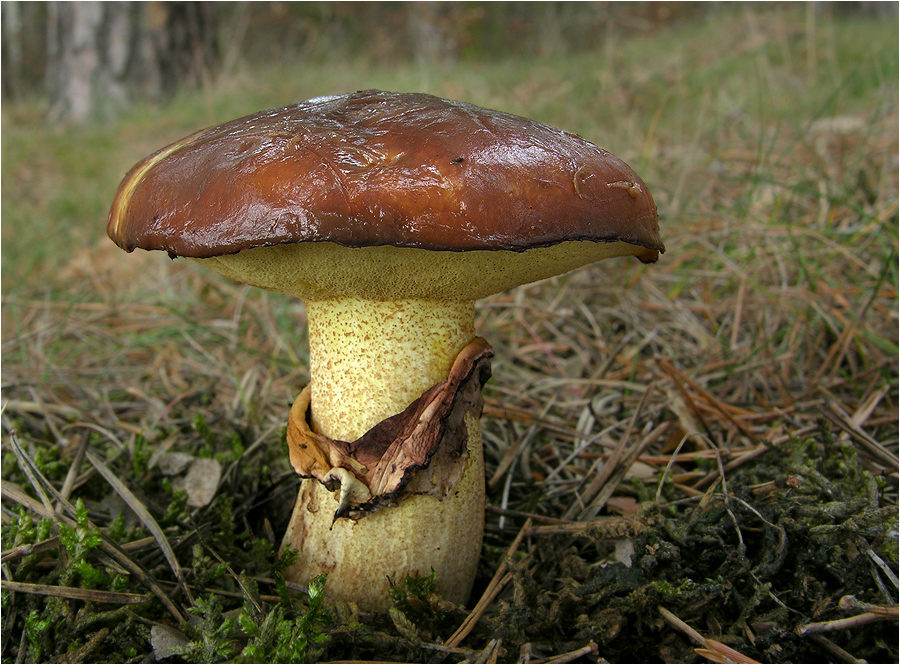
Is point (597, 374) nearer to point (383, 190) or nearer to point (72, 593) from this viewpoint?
point (383, 190)

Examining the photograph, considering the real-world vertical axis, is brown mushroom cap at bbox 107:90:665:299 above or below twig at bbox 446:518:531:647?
above

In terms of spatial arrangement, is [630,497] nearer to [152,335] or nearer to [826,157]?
[152,335]

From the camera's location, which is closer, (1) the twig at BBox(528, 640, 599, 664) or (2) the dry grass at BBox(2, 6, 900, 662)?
(1) the twig at BBox(528, 640, 599, 664)

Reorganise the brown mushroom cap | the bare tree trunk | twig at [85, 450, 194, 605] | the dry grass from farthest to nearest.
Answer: the bare tree trunk
the dry grass
twig at [85, 450, 194, 605]
the brown mushroom cap

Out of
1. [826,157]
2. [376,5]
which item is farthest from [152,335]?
[376,5]

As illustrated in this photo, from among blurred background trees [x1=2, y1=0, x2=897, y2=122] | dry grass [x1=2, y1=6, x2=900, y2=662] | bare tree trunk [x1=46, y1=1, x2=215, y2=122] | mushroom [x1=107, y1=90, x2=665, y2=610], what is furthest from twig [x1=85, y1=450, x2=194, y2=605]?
bare tree trunk [x1=46, y1=1, x2=215, y2=122]

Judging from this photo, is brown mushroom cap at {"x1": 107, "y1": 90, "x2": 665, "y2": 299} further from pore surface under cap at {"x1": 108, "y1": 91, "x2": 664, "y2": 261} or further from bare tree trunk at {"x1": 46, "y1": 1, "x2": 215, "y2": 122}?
bare tree trunk at {"x1": 46, "y1": 1, "x2": 215, "y2": 122}

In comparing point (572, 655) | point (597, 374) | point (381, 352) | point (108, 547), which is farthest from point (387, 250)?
point (597, 374)
